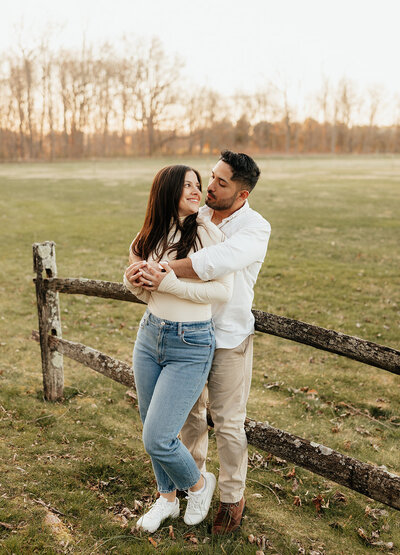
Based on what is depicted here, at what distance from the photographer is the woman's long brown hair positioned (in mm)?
3219

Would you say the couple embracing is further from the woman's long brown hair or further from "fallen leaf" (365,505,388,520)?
"fallen leaf" (365,505,388,520)

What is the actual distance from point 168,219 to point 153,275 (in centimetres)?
42

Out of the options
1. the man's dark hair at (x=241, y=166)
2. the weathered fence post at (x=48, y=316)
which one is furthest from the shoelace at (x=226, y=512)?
the weathered fence post at (x=48, y=316)

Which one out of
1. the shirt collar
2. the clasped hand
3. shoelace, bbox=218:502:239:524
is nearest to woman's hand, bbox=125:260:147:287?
the clasped hand

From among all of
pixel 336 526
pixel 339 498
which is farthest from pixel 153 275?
pixel 339 498

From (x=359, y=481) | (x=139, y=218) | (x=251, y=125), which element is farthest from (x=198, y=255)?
(x=251, y=125)

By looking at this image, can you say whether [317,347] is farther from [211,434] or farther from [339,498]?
[211,434]

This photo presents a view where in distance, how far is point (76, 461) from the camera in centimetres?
443

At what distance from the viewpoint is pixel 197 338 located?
123 inches

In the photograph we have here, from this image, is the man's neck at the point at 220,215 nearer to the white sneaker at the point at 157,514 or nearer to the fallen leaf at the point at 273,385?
the white sneaker at the point at 157,514

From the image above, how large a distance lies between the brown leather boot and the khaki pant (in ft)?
0.17

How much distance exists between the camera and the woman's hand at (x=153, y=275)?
3.05 m

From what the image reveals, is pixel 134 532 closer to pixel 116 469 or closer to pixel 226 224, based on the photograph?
pixel 116 469

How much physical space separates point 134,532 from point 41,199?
2353 centimetres
